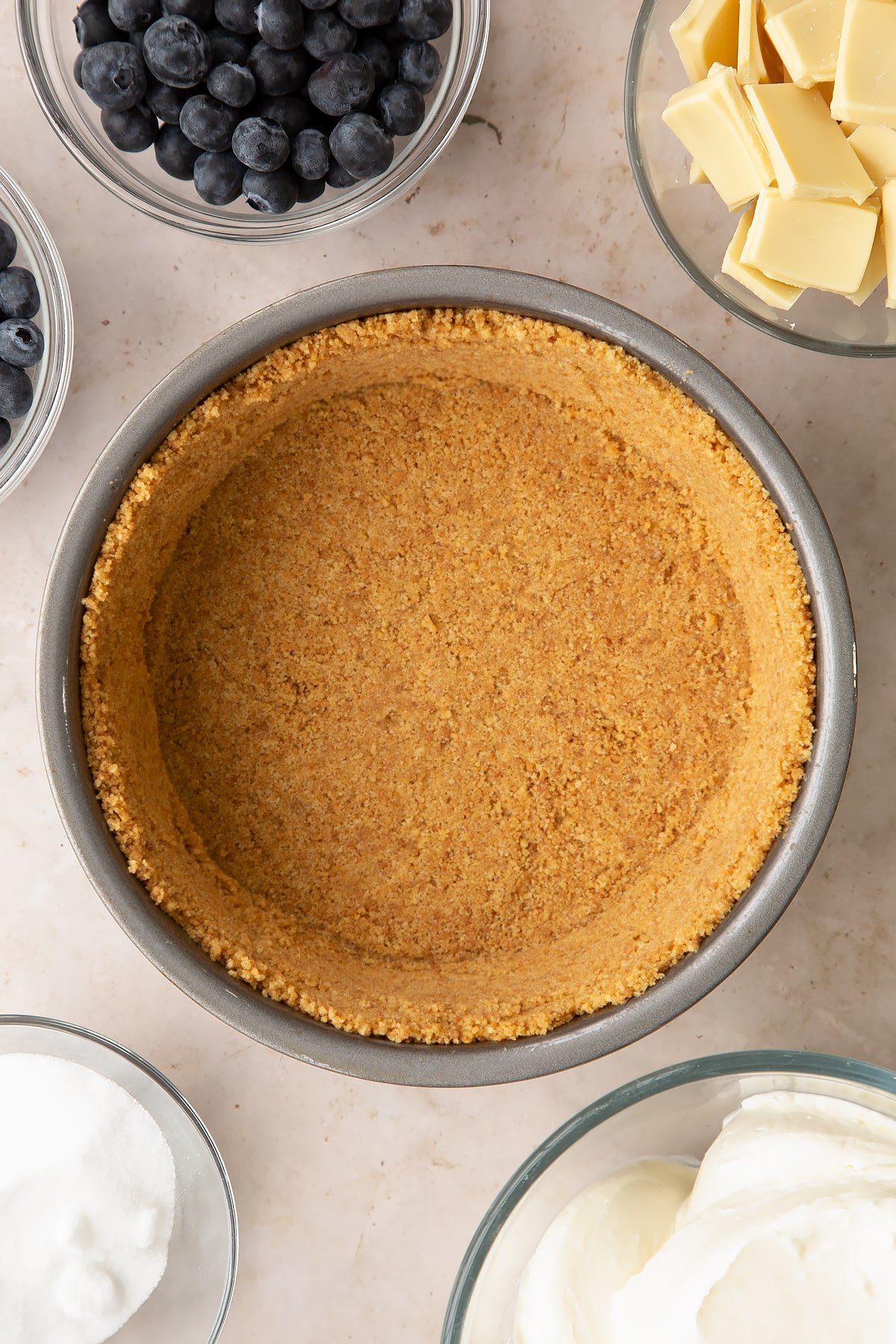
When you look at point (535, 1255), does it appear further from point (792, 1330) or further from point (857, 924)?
point (857, 924)

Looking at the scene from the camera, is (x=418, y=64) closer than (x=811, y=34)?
No

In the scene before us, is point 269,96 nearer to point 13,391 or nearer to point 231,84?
point 231,84

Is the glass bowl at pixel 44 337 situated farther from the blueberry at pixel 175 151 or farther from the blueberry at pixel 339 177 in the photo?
the blueberry at pixel 339 177

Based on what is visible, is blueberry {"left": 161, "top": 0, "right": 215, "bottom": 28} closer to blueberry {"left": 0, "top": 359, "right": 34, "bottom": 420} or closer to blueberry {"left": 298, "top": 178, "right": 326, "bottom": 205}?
blueberry {"left": 298, "top": 178, "right": 326, "bottom": 205}

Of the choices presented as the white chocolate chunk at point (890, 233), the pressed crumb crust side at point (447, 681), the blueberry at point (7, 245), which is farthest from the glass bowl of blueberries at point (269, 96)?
the white chocolate chunk at point (890, 233)

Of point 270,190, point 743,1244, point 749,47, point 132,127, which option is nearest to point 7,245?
point 132,127

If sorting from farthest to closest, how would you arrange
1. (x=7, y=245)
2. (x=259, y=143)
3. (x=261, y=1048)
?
(x=261, y=1048)
(x=7, y=245)
(x=259, y=143)
